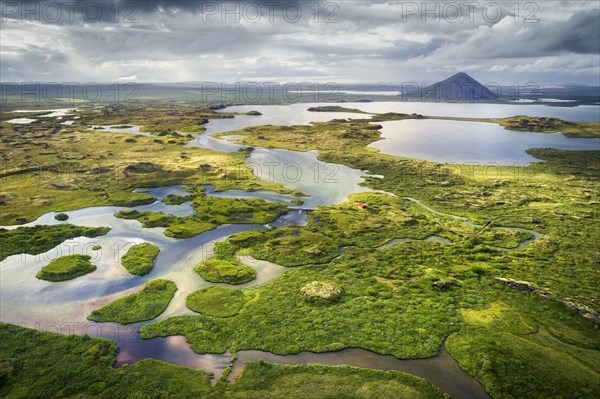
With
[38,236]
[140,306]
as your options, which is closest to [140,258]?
[140,306]

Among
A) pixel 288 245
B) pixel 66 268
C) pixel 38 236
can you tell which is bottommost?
pixel 66 268

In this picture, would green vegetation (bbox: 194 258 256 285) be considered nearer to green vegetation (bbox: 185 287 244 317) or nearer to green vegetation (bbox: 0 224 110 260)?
green vegetation (bbox: 185 287 244 317)

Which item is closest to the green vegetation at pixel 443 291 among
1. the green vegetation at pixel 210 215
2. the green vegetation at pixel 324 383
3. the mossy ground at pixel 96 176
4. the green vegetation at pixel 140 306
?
the green vegetation at pixel 324 383

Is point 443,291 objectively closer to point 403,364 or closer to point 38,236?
point 403,364

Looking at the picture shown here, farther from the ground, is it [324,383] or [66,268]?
[66,268]

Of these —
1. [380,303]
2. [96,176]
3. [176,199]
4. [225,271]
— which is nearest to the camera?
[380,303]

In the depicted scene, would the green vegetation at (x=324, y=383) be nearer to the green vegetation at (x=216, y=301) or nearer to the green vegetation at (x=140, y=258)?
the green vegetation at (x=216, y=301)

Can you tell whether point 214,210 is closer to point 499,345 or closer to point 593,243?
point 499,345
